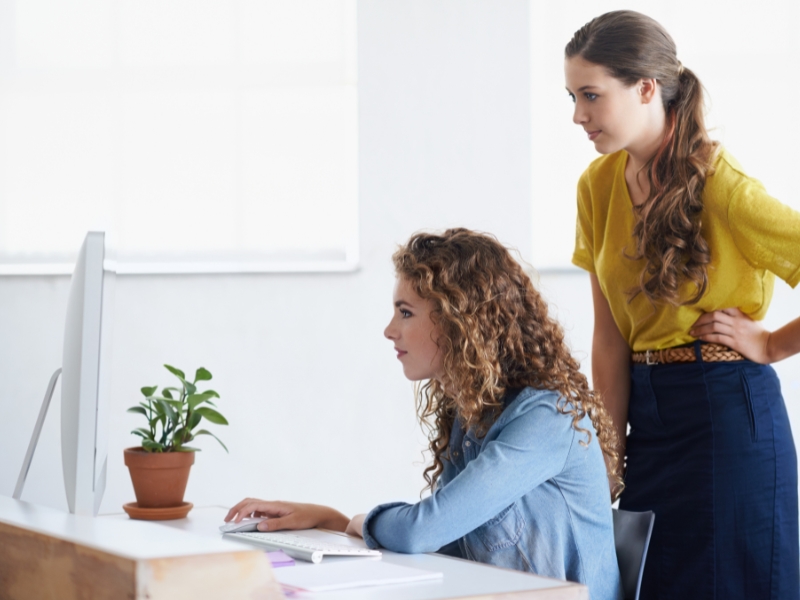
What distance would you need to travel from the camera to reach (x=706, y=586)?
5.92 ft

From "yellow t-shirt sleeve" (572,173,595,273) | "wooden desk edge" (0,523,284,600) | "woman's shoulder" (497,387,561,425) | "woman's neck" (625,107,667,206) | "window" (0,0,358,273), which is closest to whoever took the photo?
"wooden desk edge" (0,523,284,600)

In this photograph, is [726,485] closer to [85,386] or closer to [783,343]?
[783,343]

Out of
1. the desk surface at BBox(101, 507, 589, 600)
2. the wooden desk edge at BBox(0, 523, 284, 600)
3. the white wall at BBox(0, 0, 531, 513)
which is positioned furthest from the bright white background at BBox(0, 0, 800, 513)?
the wooden desk edge at BBox(0, 523, 284, 600)

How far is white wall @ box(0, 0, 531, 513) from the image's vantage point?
324cm

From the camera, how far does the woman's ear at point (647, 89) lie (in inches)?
70.9

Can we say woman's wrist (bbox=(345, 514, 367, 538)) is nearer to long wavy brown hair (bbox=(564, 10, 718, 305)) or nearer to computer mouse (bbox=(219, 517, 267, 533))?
computer mouse (bbox=(219, 517, 267, 533))

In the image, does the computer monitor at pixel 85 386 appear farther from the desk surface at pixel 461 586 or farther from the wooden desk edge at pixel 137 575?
the wooden desk edge at pixel 137 575

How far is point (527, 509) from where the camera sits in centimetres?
147

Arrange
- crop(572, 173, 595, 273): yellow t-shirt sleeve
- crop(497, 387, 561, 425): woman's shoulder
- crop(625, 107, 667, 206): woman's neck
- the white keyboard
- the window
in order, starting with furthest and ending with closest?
1. the window
2. crop(572, 173, 595, 273): yellow t-shirt sleeve
3. crop(625, 107, 667, 206): woman's neck
4. crop(497, 387, 561, 425): woman's shoulder
5. the white keyboard

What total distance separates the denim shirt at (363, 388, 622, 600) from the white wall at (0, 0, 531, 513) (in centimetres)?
186

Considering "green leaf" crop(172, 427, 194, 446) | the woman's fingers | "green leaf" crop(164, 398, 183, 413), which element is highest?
"green leaf" crop(164, 398, 183, 413)

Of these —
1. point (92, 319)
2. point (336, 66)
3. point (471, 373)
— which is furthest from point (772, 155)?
point (92, 319)

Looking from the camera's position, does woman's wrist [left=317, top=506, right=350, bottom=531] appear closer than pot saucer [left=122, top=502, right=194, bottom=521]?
Yes

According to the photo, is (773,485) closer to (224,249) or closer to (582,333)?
(582,333)
